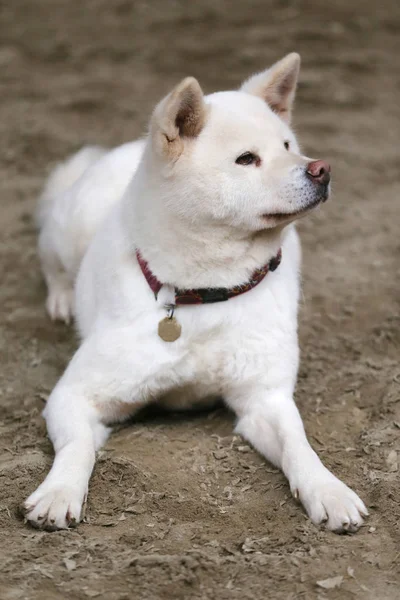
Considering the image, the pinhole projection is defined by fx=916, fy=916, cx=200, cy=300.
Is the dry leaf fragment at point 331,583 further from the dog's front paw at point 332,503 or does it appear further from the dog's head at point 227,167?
the dog's head at point 227,167

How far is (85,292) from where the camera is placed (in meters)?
3.81

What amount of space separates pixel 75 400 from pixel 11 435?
1.23 feet

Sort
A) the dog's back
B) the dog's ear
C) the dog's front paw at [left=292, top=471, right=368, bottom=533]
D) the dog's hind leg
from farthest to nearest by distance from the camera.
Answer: the dog's back → the dog's ear → the dog's hind leg → the dog's front paw at [left=292, top=471, right=368, bottom=533]

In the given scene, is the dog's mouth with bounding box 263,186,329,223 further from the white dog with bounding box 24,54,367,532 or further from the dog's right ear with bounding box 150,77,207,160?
the dog's right ear with bounding box 150,77,207,160

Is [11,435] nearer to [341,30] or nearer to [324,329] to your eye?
[324,329]

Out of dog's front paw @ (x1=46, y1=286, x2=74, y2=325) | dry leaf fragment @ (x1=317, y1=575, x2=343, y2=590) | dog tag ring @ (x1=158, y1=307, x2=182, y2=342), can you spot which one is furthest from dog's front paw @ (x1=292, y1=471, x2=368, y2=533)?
dog's front paw @ (x1=46, y1=286, x2=74, y2=325)

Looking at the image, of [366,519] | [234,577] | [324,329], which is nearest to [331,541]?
Answer: [366,519]

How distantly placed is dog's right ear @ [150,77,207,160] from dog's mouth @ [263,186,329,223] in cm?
38

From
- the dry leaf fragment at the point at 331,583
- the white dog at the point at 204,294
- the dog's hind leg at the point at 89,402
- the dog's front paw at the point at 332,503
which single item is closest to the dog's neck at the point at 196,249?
the white dog at the point at 204,294

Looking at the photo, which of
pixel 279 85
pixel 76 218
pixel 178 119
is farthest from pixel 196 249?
pixel 76 218

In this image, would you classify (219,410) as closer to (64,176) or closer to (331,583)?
(331,583)

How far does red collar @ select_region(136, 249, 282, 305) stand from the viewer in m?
3.28

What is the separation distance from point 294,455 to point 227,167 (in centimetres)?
101

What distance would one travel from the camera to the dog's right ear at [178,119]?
300 centimetres
